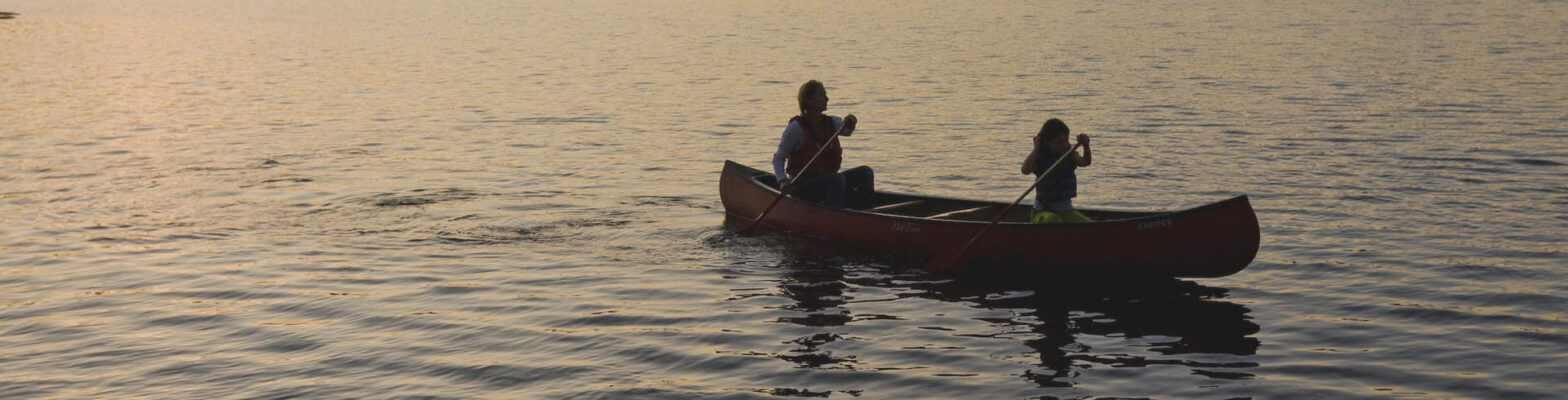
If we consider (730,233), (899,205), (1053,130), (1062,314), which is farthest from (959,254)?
(730,233)

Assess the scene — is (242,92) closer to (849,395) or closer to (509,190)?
(509,190)

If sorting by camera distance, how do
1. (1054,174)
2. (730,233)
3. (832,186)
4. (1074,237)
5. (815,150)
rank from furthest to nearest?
(730,233), (832,186), (815,150), (1054,174), (1074,237)

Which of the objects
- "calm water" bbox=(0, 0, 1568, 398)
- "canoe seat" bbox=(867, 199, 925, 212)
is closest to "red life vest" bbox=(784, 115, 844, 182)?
"canoe seat" bbox=(867, 199, 925, 212)

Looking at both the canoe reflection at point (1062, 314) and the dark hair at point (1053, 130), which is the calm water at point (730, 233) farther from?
the dark hair at point (1053, 130)

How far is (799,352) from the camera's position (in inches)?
412

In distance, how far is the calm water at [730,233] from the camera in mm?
9969

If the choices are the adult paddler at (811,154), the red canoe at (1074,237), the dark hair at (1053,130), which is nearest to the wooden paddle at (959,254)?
the red canoe at (1074,237)

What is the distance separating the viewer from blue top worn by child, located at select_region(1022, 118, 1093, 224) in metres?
12.3

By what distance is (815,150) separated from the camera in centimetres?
1463

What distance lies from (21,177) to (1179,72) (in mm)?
22641

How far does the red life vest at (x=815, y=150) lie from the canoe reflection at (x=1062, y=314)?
4.07 feet

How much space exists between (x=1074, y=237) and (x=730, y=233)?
14.5 ft

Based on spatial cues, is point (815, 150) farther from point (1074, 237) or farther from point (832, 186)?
point (1074, 237)

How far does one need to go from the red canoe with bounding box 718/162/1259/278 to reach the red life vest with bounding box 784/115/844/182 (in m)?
0.41
